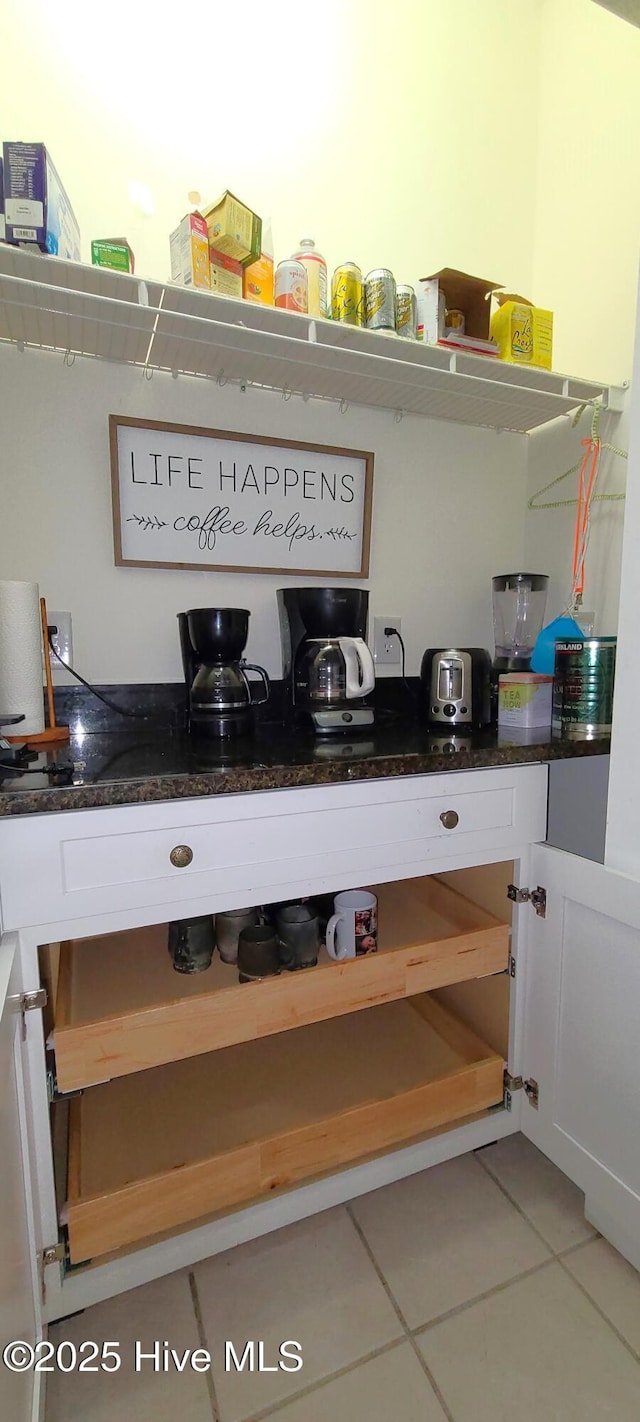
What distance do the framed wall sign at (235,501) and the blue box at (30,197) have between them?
35cm

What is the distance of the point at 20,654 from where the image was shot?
1079mm

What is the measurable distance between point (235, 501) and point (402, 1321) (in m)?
1.57

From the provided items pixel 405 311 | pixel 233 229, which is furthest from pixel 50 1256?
pixel 405 311

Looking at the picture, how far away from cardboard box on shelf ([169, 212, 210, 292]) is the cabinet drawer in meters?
0.95

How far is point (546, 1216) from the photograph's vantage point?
1.12 meters

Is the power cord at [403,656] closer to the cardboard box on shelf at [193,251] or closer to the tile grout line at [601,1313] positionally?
the cardboard box on shelf at [193,251]

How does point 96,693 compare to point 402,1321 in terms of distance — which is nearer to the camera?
point 402,1321

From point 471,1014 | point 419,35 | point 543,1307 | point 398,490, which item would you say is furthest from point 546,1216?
point 419,35

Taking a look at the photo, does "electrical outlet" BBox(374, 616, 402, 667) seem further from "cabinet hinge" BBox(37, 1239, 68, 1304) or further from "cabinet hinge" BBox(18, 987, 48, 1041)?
"cabinet hinge" BBox(37, 1239, 68, 1304)

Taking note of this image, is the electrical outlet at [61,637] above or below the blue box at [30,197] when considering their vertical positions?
below

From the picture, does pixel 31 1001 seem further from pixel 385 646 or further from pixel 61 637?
pixel 385 646

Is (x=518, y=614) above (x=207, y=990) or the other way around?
above

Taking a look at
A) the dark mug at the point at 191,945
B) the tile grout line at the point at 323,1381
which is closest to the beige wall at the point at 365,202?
the dark mug at the point at 191,945

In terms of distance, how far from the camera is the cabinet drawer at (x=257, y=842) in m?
0.82
